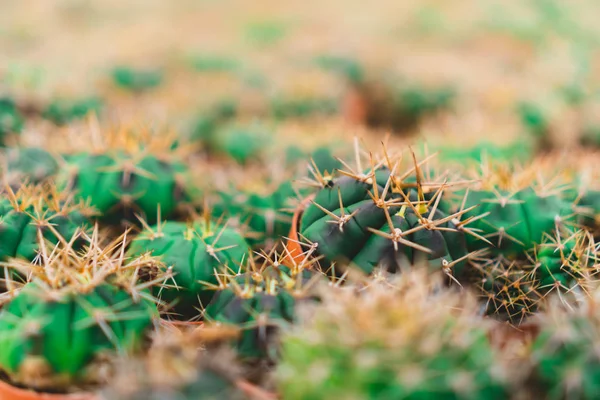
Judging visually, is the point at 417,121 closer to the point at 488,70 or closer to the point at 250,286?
the point at 488,70

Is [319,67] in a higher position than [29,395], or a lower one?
lower

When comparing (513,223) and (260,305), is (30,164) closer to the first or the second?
(260,305)

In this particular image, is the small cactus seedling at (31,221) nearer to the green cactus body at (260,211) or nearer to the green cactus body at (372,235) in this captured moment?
the green cactus body at (260,211)

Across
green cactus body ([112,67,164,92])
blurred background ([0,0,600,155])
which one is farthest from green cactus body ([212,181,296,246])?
green cactus body ([112,67,164,92])

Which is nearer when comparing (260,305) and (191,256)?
(260,305)

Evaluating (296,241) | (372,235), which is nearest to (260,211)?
(296,241)

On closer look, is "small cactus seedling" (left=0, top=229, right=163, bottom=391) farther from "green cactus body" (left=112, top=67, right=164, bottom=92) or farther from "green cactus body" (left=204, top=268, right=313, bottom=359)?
"green cactus body" (left=112, top=67, right=164, bottom=92)
